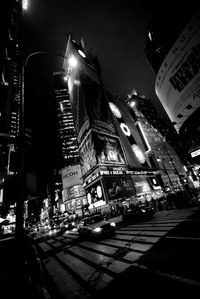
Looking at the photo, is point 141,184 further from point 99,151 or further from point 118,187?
point 99,151

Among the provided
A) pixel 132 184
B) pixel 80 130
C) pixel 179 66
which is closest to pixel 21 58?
pixel 179 66

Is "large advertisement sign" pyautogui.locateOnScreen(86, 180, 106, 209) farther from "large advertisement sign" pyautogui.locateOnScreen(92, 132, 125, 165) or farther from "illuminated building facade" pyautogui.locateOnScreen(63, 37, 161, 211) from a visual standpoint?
"large advertisement sign" pyautogui.locateOnScreen(92, 132, 125, 165)

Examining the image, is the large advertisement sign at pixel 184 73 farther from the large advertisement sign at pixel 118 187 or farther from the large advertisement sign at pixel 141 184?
the large advertisement sign at pixel 141 184

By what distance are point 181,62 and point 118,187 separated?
129 ft

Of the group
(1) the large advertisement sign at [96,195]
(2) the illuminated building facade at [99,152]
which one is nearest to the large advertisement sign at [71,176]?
(2) the illuminated building facade at [99,152]

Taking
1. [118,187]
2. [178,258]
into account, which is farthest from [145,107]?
[178,258]

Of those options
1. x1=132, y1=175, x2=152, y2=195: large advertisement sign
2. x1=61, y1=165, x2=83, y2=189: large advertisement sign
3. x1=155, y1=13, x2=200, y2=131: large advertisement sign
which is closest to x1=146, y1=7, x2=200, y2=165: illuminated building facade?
x1=155, y1=13, x2=200, y2=131: large advertisement sign

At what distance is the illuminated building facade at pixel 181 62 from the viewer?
31686mm

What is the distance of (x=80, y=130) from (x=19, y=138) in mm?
59000

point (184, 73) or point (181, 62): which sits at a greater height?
point (181, 62)

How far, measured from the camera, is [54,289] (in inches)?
192

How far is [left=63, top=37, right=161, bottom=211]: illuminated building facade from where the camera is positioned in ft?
154

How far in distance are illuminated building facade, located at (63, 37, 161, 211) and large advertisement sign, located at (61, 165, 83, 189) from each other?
54.1ft

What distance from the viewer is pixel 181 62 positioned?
34.8 m
